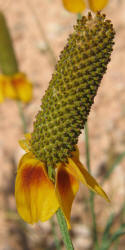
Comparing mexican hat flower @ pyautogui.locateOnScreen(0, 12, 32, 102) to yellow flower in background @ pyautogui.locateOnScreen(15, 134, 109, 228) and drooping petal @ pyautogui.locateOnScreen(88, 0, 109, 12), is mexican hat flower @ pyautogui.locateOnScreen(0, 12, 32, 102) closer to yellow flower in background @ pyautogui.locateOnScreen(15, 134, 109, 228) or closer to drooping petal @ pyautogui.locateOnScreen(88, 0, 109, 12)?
drooping petal @ pyautogui.locateOnScreen(88, 0, 109, 12)

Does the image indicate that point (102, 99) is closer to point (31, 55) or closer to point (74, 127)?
point (31, 55)

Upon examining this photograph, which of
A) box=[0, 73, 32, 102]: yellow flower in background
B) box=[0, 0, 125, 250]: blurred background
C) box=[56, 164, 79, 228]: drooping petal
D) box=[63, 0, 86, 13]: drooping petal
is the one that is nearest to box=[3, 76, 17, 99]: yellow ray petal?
box=[0, 73, 32, 102]: yellow flower in background

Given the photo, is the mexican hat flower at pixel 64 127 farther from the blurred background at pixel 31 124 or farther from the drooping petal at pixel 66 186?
the blurred background at pixel 31 124

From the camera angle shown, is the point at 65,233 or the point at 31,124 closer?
the point at 65,233

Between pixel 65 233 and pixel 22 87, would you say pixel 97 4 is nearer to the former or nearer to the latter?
pixel 65 233

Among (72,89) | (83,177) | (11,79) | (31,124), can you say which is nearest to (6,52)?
(11,79)

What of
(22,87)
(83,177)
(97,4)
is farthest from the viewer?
(22,87)
